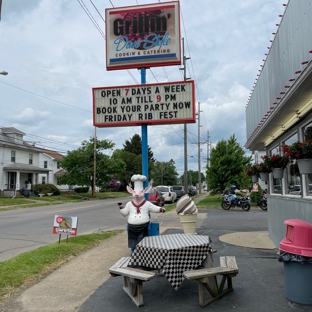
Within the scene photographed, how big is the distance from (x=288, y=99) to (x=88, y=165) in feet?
124

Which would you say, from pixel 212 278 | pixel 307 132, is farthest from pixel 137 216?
pixel 307 132

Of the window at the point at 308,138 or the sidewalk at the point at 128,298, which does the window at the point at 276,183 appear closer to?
the sidewalk at the point at 128,298

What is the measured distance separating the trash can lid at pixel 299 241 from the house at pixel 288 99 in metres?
1.56

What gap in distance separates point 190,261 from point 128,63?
19.1ft

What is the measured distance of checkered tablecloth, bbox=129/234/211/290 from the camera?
15.4 ft

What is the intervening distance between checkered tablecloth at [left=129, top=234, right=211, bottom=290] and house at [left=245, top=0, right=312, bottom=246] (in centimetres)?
213

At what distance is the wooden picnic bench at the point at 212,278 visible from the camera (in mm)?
4488

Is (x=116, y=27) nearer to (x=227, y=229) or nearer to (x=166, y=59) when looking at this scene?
(x=166, y=59)

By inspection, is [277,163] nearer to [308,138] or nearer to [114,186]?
[308,138]

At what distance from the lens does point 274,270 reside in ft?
20.6

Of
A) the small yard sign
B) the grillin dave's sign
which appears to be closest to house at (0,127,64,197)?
the small yard sign

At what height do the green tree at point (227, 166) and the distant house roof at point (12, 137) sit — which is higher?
the distant house roof at point (12, 137)

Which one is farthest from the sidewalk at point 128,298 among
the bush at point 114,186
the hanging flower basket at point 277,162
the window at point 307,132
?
the bush at point 114,186

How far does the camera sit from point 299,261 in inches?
168
